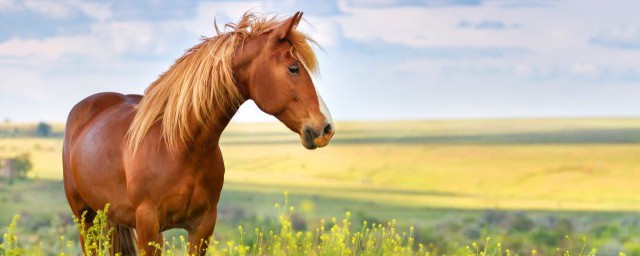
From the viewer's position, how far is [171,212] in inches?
270

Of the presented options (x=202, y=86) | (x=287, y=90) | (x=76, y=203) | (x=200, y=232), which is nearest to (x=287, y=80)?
(x=287, y=90)

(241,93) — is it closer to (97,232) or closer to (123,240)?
(97,232)

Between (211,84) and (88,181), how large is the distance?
1.67m

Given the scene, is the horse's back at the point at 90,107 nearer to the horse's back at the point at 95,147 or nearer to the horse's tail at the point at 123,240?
the horse's back at the point at 95,147

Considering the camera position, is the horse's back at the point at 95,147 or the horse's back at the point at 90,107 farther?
the horse's back at the point at 90,107

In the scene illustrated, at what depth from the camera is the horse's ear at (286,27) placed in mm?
6488

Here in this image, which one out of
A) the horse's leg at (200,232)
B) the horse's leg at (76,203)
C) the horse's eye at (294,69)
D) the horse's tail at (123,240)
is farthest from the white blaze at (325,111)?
the horse's leg at (76,203)

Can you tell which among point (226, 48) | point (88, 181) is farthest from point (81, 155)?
point (226, 48)

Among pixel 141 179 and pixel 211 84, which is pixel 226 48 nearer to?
pixel 211 84

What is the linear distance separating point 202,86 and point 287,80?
2.40ft

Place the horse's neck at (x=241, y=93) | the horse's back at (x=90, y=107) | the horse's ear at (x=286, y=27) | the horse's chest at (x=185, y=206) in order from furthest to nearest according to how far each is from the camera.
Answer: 1. the horse's back at (x=90, y=107)
2. the horse's chest at (x=185, y=206)
3. the horse's neck at (x=241, y=93)
4. the horse's ear at (x=286, y=27)

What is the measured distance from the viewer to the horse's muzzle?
622 cm

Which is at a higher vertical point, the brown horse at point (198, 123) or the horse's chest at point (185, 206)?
the brown horse at point (198, 123)

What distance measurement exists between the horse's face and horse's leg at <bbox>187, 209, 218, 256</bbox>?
1.08m
